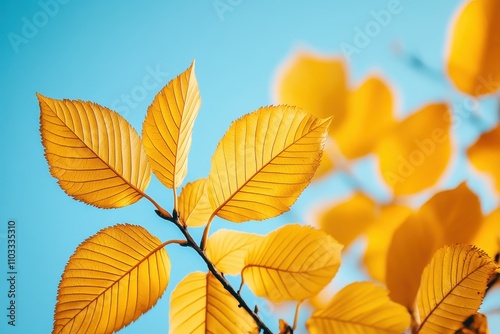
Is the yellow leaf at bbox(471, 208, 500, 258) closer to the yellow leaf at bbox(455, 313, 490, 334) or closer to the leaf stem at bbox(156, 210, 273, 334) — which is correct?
the yellow leaf at bbox(455, 313, 490, 334)

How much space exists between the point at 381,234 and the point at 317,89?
0.12 m

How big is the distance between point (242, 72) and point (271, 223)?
0.41ft

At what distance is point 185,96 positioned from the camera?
0.68ft

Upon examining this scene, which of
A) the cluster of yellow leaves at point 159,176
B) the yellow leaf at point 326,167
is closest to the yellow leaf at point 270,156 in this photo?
the cluster of yellow leaves at point 159,176

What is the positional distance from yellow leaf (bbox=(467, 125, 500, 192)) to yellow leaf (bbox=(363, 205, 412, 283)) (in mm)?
69

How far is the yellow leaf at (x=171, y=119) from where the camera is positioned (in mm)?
208

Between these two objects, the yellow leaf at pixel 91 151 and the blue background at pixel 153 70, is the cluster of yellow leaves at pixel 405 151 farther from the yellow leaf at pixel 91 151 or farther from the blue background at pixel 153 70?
the yellow leaf at pixel 91 151

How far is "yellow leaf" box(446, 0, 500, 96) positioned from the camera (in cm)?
29

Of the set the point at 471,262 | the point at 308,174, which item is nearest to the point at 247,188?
the point at 308,174

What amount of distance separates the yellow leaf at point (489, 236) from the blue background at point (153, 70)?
0.6 inches

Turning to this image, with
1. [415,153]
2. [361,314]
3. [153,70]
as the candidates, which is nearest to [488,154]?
[415,153]

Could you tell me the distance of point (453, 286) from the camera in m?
0.23

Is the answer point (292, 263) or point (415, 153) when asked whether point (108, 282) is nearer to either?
point (292, 263)

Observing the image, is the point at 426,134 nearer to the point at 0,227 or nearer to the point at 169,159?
the point at 169,159
